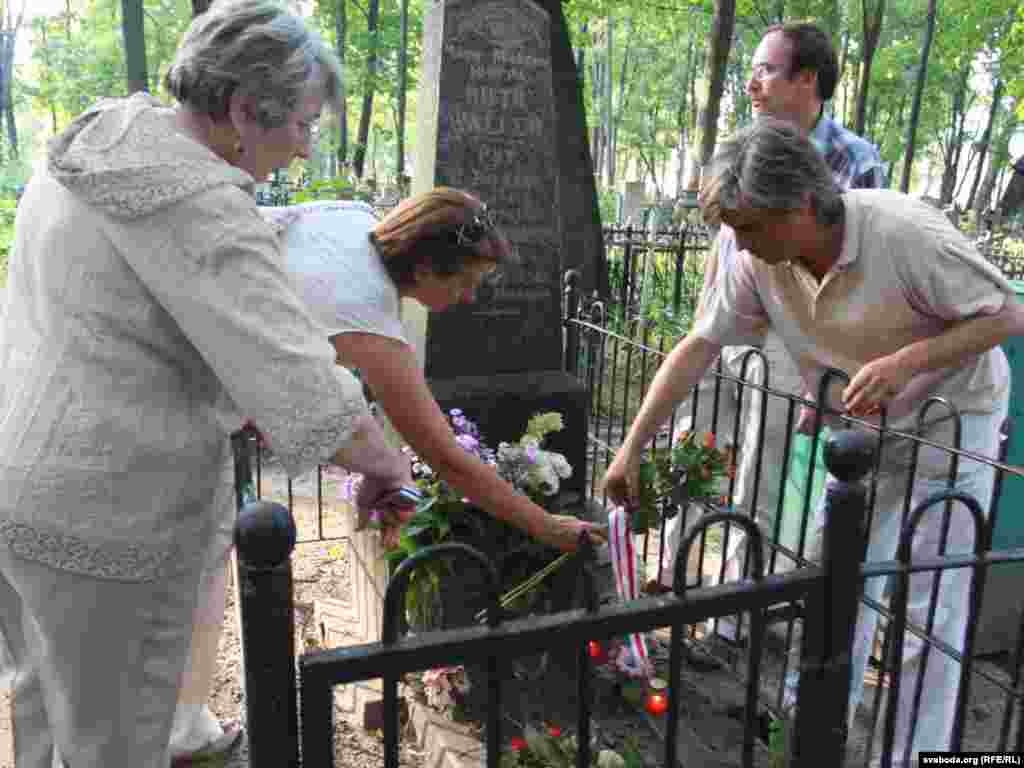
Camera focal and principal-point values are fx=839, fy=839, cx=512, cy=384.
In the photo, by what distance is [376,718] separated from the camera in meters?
2.79

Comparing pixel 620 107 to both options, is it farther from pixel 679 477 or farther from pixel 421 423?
pixel 421 423

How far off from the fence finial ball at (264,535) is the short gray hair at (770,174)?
1500 millimetres

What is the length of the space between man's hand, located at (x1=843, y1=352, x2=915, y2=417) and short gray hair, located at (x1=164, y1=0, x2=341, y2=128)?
1447 millimetres

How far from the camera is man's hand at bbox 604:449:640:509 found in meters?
2.49

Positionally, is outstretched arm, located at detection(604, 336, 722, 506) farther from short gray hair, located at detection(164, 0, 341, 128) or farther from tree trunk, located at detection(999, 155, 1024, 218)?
tree trunk, located at detection(999, 155, 1024, 218)

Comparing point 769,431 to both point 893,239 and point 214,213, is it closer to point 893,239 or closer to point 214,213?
point 893,239

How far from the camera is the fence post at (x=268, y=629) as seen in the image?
0.90m

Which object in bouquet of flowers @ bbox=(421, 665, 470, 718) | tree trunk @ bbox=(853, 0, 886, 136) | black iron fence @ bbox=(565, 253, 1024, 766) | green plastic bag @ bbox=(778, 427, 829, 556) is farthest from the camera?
tree trunk @ bbox=(853, 0, 886, 136)

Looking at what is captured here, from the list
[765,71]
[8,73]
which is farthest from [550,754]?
[8,73]

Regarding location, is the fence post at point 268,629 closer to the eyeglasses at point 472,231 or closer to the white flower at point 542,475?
the eyeglasses at point 472,231

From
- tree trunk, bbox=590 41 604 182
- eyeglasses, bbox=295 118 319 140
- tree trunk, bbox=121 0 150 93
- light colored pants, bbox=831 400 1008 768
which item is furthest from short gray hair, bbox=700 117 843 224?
tree trunk, bbox=590 41 604 182

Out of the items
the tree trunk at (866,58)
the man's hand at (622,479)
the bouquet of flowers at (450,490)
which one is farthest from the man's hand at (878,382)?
the tree trunk at (866,58)

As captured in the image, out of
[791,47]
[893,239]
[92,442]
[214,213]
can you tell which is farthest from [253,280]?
[791,47]

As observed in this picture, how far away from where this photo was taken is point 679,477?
9.00 ft
